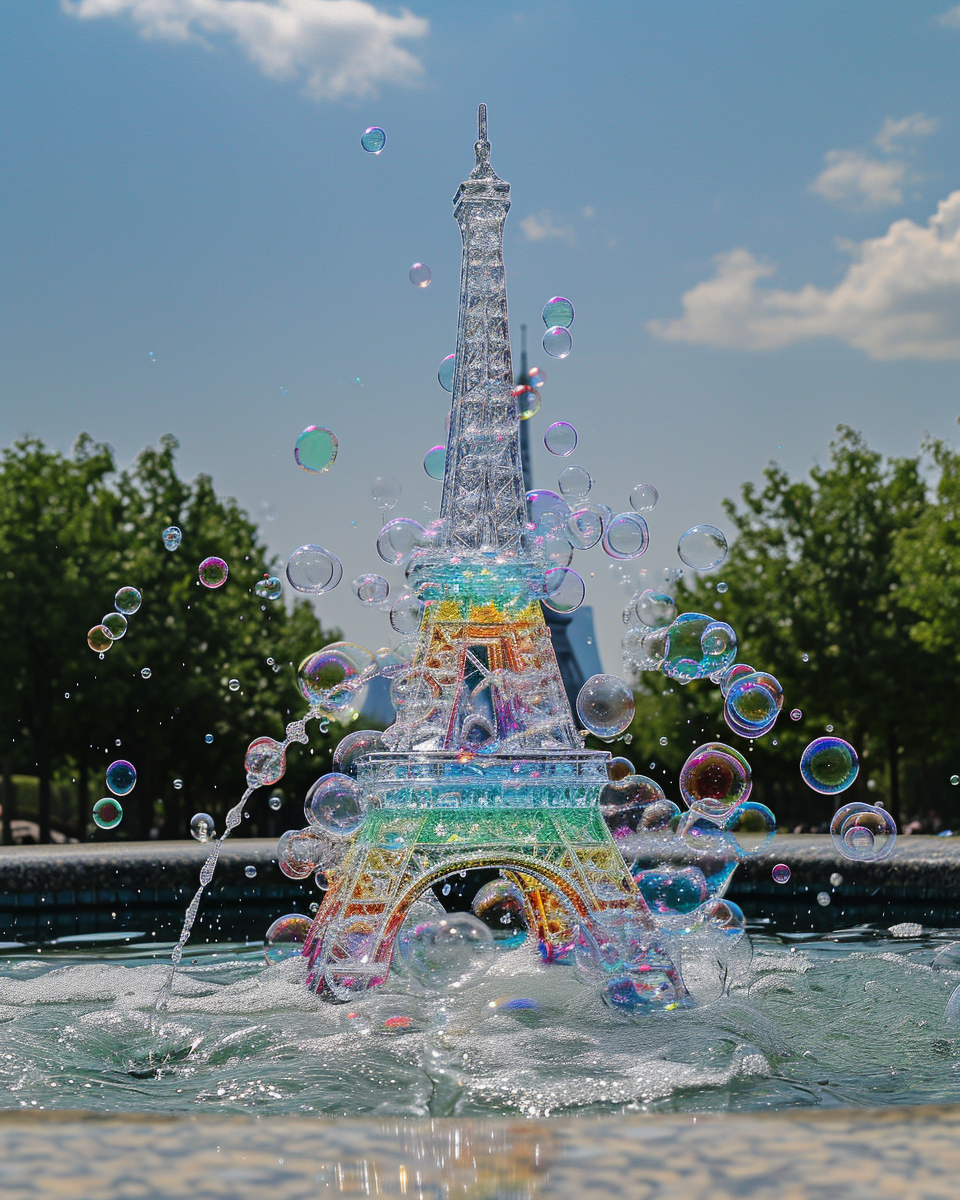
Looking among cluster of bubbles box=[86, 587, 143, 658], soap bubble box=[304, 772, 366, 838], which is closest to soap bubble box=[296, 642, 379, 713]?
soap bubble box=[304, 772, 366, 838]

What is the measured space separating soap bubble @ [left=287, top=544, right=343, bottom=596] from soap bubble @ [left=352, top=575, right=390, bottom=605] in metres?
1.33

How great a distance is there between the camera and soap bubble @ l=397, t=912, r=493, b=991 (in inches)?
440

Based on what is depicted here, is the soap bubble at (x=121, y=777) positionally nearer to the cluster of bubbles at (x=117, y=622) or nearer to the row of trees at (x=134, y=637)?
the cluster of bubbles at (x=117, y=622)

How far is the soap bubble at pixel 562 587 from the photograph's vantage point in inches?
539

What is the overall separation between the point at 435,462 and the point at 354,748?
373cm

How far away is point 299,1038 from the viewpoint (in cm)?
1032

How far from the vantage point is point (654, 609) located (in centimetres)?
1289

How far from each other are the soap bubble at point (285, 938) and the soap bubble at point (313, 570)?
374cm

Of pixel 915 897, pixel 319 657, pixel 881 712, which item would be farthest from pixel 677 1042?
pixel 881 712

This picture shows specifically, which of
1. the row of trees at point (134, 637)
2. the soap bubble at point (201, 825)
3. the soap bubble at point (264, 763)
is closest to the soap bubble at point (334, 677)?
the soap bubble at point (264, 763)

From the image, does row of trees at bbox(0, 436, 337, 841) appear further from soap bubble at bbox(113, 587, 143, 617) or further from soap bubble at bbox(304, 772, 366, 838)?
soap bubble at bbox(304, 772, 366, 838)

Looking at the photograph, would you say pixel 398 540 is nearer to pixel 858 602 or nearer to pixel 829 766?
pixel 829 766

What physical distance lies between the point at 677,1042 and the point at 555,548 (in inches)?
224

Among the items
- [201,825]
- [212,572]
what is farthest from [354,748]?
[212,572]
